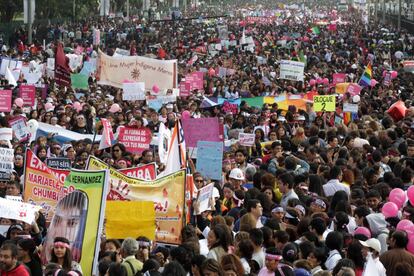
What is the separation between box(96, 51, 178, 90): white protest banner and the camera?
26703 millimetres

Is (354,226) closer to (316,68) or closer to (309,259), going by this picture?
(309,259)

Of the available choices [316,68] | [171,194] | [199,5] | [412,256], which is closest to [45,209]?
[171,194]

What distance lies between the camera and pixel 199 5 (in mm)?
150625

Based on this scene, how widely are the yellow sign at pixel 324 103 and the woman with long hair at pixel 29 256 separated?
1270 cm

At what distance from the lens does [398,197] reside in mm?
12852

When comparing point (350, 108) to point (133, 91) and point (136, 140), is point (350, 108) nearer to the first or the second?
point (133, 91)

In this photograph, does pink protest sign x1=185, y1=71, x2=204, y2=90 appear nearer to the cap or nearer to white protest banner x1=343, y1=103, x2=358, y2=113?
white protest banner x1=343, y1=103, x2=358, y2=113

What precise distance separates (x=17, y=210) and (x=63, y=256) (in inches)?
32.8

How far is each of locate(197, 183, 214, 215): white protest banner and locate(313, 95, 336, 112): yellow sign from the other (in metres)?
9.94

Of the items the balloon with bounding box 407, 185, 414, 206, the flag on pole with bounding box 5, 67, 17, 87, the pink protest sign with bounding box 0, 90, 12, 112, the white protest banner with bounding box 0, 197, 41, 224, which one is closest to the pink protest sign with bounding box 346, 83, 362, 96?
the flag on pole with bounding box 5, 67, 17, 87

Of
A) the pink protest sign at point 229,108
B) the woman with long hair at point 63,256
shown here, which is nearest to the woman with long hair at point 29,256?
the woman with long hair at point 63,256

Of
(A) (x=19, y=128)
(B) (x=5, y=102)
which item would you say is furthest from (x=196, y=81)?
(A) (x=19, y=128)

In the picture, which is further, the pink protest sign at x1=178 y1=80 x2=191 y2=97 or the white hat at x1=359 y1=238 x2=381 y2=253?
the pink protest sign at x1=178 y1=80 x2=191 y2=97

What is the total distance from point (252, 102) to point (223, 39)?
2669 cm
